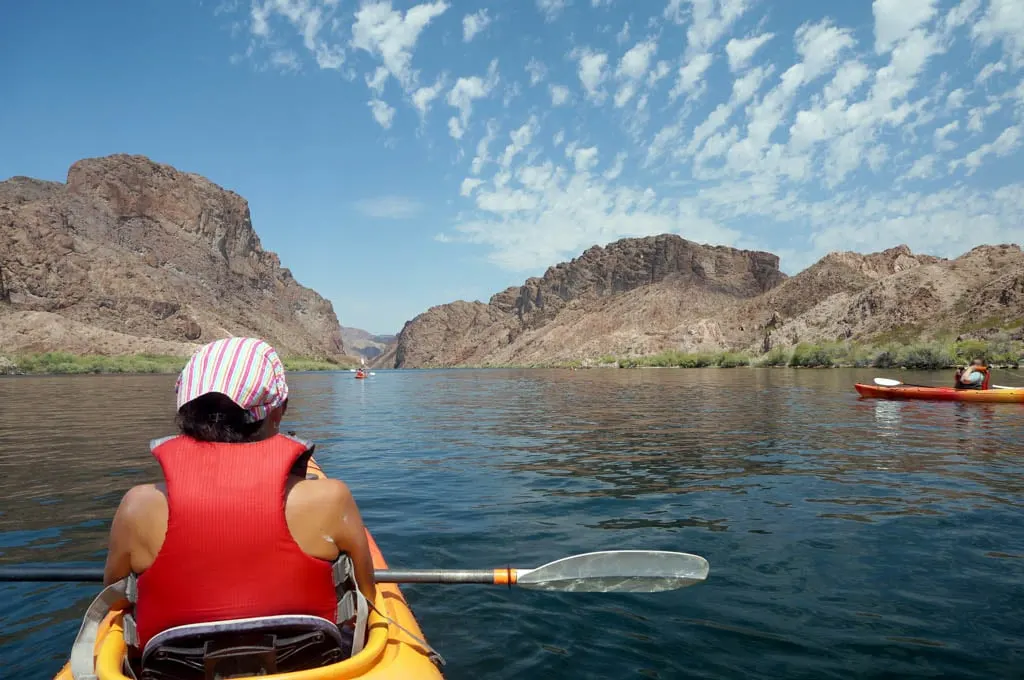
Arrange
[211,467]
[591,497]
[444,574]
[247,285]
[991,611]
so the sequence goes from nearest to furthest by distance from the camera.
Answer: [211,467], [444,574], [991,611], [591,497], [247,285]

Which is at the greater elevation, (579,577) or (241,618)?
(241,618)

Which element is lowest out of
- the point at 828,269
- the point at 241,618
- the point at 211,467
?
the point at 241,618

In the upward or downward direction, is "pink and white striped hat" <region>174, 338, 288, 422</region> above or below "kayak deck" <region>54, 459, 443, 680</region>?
above

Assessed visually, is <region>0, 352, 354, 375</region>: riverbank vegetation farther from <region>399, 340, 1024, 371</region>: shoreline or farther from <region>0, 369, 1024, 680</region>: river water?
<region>399, 340, 1024, 371</region>: shoreline

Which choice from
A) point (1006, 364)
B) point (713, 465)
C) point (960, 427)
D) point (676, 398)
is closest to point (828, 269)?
point (1006, 364)

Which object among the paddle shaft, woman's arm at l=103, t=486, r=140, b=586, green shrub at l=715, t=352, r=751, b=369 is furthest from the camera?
green shrub at l=715, t=352, r=751, b=369

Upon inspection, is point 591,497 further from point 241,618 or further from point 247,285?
point 247,285

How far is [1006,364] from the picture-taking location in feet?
205

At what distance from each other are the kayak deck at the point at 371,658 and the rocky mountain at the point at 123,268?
406 ft

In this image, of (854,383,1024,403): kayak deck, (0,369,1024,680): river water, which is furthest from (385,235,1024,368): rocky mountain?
(0,369,1024,680): river water

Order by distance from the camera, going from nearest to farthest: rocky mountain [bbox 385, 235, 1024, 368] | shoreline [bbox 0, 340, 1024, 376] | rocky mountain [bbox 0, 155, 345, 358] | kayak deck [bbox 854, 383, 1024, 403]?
kayak deck [bbox 854, 383, 1024, 403] < shoreline [bbox 0, 340, 1024, 376] < rocky mountain [bbox 385, 235, 1024, 368] < rocky mountain [bbox 0, 155, 345, 358]

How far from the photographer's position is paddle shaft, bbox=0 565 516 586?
4593 mm

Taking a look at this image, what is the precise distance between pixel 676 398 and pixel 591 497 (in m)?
24.4

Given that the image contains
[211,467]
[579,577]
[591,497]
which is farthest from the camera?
[591,497]
